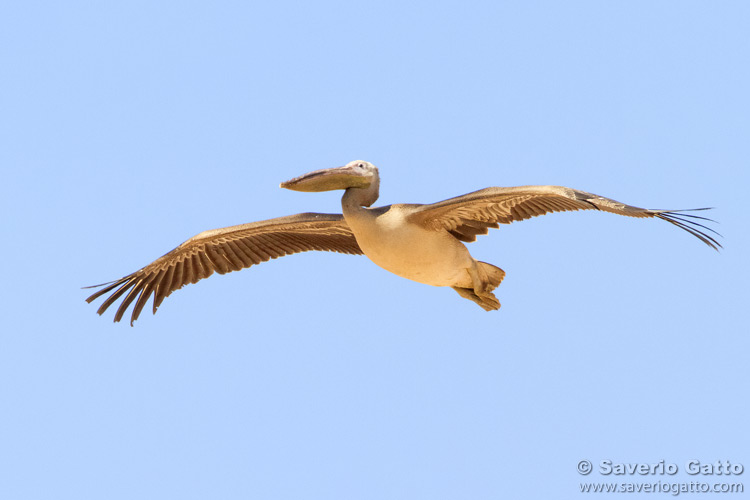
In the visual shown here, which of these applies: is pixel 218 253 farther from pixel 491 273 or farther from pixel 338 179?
pixel 491 273

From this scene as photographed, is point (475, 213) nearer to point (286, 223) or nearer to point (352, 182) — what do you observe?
point (352, 182)

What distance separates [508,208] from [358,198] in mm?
1596

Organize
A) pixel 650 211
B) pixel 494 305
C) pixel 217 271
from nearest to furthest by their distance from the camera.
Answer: pixel 650 211, pixel 494 305, pixel 217 271

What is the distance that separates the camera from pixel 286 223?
40.0ft

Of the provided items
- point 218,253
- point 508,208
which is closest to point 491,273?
point 508,208

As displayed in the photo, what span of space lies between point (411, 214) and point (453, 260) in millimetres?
783

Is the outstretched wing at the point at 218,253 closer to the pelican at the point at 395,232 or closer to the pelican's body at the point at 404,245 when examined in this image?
the pelican at the point at 395,232

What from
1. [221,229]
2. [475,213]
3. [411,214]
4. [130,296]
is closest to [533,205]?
[475,213]

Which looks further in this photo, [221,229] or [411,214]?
[221,229]

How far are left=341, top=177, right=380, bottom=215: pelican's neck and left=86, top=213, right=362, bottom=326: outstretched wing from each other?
144 centimetres

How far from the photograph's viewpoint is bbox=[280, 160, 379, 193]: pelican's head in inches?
423

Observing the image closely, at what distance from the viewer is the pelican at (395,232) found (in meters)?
10.5

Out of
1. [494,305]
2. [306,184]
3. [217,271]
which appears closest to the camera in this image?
[306,184]

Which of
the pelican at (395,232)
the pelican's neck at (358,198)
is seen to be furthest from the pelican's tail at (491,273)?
the pelican's neck at (358,198)
